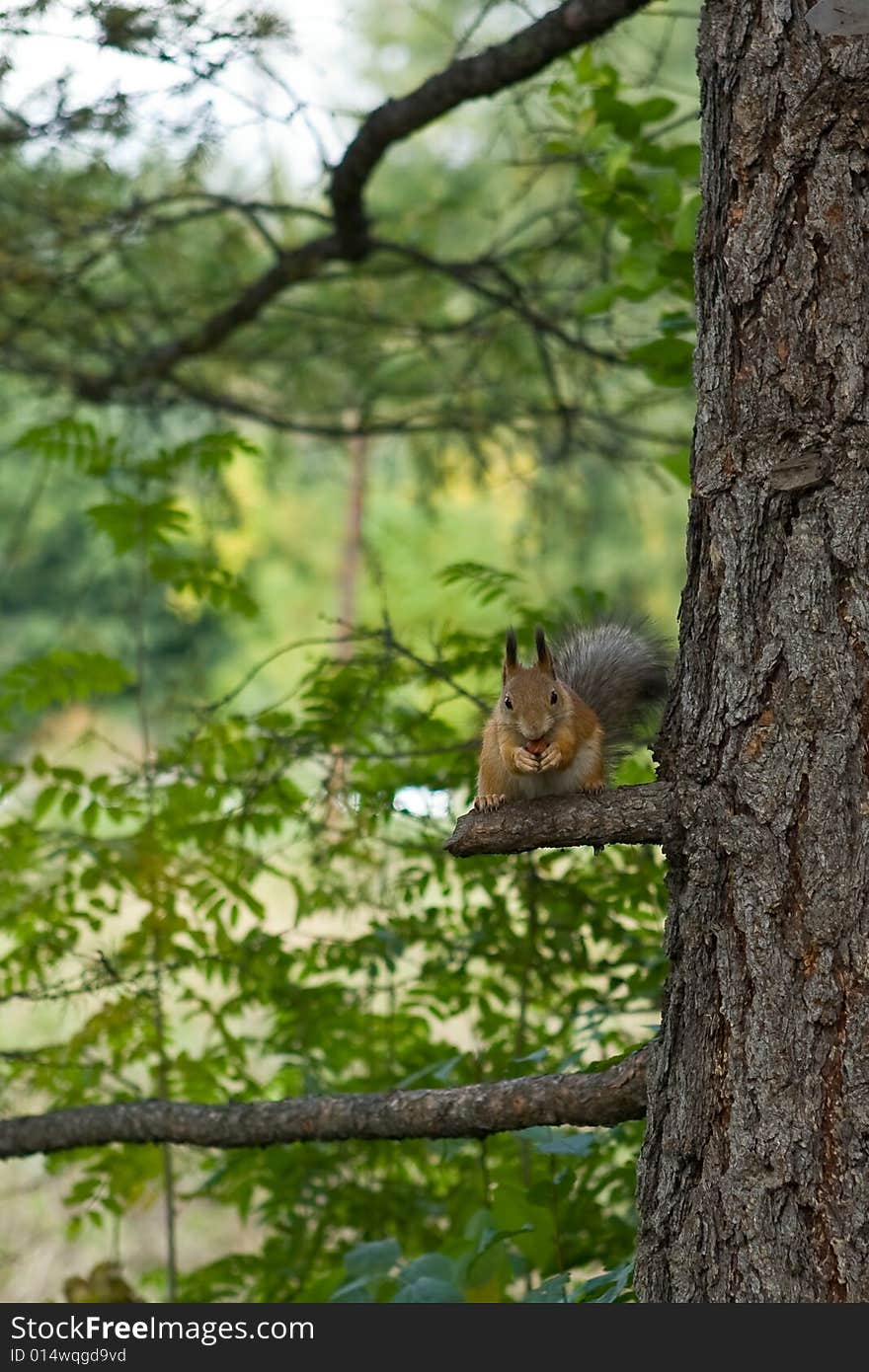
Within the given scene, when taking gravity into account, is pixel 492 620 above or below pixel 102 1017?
above

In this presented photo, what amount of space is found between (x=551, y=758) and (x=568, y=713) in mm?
95

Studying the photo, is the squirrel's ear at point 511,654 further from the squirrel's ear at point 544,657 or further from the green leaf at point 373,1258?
the green leaf at point 373,1258

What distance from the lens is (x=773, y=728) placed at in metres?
1.45

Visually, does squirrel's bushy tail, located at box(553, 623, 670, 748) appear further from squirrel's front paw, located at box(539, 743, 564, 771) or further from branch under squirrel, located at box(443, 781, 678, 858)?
branch under squirrel, located at box(443, 781, 678, 858)

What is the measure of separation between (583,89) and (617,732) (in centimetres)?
140

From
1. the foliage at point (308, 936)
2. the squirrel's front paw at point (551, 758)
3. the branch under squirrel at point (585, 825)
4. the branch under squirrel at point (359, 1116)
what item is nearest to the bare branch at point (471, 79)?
the foliage at point (308, 936)

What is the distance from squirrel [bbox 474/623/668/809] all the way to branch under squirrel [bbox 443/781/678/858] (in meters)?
0.16

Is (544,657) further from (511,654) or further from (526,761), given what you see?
(526,761)

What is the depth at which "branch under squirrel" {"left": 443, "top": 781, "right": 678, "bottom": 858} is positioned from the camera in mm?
1541

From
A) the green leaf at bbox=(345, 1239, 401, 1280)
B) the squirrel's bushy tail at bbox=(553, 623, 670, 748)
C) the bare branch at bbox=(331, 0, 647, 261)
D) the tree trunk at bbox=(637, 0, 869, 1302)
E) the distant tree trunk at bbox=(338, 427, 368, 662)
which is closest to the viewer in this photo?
the tree trunk at bbox=(637, 0, 869, 1302)

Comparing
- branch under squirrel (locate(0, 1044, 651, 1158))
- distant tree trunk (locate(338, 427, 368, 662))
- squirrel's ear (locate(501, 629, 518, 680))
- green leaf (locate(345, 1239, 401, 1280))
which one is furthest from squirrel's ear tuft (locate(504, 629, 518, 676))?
distant tree trunk (locate(338, 427, 368, 662))

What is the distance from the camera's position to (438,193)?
235 inches
